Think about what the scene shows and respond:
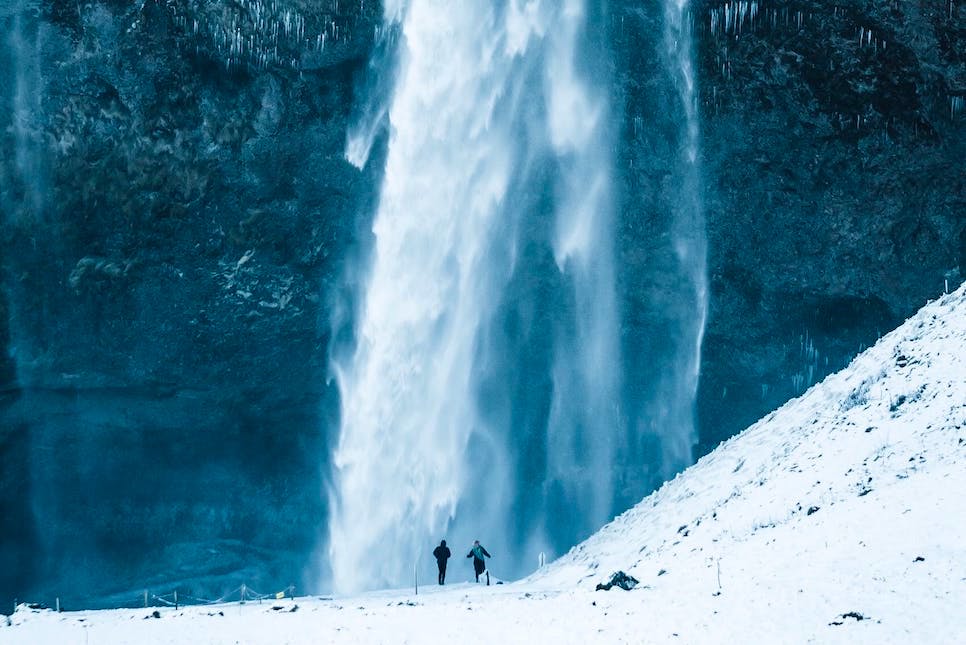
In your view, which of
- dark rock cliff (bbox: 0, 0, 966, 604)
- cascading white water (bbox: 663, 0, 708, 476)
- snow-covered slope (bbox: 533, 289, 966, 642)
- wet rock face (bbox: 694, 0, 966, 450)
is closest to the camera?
snow-covered slope (bbox: 533, 289, 966, 642)

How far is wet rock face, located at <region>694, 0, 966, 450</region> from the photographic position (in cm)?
3428

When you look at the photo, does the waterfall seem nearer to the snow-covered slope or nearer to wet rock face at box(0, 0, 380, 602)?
wet rock face at box(0, 0, 380, 602)

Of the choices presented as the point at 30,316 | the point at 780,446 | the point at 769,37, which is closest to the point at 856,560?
the point at 780,446

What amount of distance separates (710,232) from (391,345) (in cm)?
1192

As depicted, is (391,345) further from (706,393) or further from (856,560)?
(856,560)

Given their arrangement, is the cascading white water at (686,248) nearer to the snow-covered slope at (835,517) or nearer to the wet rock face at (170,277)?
the wet rock face at (170,277)

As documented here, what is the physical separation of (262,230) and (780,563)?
974 inches

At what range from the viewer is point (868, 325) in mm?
37125

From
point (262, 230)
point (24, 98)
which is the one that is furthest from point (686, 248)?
point (24, 98)

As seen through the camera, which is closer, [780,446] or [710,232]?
[780,446]

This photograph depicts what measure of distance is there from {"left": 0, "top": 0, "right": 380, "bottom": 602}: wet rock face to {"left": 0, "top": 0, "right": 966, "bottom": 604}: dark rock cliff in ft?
0.26

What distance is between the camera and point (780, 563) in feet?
46.1

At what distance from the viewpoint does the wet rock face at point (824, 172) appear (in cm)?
3428

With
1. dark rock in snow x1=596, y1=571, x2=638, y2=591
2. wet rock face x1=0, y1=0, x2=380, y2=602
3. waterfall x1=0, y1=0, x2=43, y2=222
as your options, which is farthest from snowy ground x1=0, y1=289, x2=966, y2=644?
waterfall x1=0, y1=0, x2=43, y2=222
